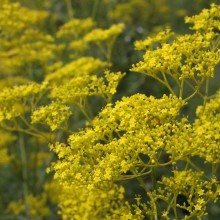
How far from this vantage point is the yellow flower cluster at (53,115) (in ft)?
11.3

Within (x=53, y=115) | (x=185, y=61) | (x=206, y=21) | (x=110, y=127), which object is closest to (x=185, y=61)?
(x=185, y=61)

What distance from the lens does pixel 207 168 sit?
5402 millimetres

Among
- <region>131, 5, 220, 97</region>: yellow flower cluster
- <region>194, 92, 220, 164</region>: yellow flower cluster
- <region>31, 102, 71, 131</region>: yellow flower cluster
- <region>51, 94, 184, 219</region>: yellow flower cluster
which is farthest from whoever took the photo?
<region>31, 102, 71, 131</region>: yellow flower cluster

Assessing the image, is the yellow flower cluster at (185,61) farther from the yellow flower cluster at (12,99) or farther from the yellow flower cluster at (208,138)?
the yellow flower cluster at (12,99)

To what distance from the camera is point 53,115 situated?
345 cm

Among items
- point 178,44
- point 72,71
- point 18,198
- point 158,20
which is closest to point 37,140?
point 18,198

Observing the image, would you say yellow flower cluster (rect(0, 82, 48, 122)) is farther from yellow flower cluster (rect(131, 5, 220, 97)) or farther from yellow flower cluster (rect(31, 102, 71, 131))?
yellow flower cluster (rect(131, 5, 220, 97))

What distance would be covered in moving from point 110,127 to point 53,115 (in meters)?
0.44

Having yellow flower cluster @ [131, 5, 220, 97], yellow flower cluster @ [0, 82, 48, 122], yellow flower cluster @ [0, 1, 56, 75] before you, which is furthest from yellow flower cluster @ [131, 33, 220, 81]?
yellow flower cluster @ [0, 1, 56, 75]

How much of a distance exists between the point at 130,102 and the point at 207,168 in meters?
2.49

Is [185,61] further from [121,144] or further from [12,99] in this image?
[12,99]

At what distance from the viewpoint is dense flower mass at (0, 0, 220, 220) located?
9.98ft

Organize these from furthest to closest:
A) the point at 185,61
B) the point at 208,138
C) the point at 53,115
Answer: the point at 53,115, the point at 185,61, the point at 208,138

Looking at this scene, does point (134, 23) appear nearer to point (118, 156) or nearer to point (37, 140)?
point (37, 140)
